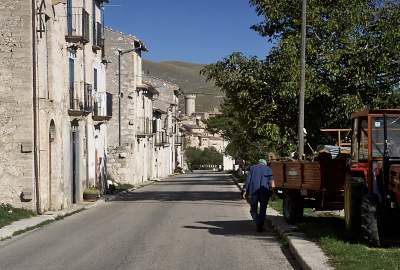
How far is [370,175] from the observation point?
11.4m

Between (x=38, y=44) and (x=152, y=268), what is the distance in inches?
523

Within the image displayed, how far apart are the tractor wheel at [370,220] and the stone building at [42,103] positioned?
12662 mm

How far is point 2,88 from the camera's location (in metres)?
20.8

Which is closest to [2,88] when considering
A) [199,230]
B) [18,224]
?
[18,224]

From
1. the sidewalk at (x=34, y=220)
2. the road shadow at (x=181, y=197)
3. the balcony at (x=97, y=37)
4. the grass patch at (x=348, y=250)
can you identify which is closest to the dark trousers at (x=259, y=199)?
the grass patch at (x=348, y=250)

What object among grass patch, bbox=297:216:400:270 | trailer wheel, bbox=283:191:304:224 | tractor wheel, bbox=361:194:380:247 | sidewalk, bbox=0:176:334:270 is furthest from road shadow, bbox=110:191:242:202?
tractor wheel, bbox=361:194:380:247

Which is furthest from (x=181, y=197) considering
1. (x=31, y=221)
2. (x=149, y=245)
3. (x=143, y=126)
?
(x=143, y=126)

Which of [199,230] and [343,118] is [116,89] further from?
[199,230]

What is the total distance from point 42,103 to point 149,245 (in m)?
10.1

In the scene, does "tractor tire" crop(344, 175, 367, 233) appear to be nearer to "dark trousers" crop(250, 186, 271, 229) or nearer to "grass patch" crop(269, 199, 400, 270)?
"grass patch" crop(269, 199, 400, 270)

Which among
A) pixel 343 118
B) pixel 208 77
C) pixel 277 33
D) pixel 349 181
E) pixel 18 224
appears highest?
pixel 277 33

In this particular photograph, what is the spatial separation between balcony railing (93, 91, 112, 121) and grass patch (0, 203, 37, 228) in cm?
1066

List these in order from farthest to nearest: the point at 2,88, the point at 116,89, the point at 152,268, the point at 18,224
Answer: the point at 116,89 → the point at 2,88 → the point at 18,224 → the point at 152,268

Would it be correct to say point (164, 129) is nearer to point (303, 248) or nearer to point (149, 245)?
point (149, 245)
